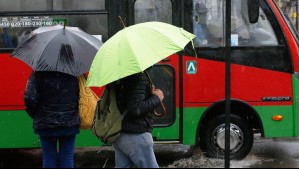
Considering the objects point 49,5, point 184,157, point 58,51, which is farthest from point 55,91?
point 184,157

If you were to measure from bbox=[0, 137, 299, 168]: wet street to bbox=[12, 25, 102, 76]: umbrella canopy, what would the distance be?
2.95 metres

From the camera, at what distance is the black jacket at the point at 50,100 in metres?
4.86

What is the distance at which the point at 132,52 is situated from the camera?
13.9 feet

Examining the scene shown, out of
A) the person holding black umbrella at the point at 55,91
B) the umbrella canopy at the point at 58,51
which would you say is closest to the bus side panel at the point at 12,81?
the umbrella canopy at the point at 58,51

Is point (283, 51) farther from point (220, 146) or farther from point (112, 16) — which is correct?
point (112, 16)

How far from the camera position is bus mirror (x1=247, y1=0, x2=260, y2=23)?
701cm

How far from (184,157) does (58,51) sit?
3906 mm

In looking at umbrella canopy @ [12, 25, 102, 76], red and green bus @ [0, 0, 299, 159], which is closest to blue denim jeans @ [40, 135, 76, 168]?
umbrella canopy @ [12, 25, 102, 76]

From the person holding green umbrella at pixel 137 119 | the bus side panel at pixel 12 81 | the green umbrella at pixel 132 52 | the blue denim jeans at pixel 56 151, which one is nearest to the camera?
the green umbrella at pixel 132 52

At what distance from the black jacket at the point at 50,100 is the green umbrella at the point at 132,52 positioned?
55cm

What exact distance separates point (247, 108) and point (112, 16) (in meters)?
2.38

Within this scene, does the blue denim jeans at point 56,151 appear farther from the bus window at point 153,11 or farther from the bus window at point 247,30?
the bus window at point 247,30

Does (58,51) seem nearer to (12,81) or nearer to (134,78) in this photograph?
(134,78)

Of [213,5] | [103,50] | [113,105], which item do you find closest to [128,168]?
[113,105]
